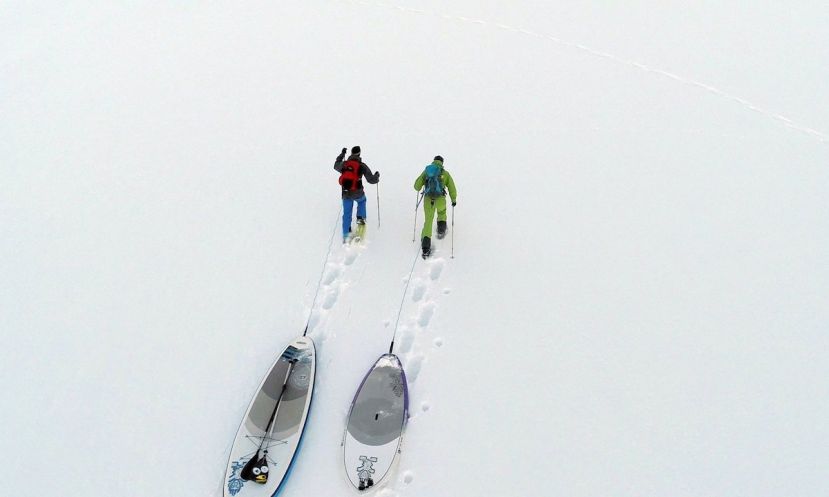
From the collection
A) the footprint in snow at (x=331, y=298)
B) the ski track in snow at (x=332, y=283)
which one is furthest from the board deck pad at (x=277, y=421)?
the footprint in snow at (x=331, y=298)

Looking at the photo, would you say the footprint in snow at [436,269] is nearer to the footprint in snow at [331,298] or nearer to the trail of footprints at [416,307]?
the trail of footprints at [416,307]

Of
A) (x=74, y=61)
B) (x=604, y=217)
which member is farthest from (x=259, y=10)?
(x=604, y=217)

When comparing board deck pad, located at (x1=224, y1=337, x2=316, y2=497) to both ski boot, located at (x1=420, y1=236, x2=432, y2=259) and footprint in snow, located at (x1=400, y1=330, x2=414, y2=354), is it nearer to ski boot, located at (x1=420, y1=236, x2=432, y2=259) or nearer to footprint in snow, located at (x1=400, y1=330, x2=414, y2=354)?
footprint in snow, located at (x1=400, y1=330, x2=414, y2=354)

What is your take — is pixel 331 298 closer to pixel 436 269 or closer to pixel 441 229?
pixel 436 269

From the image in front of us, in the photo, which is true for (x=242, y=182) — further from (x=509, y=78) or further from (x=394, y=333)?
(x=509, y=78)

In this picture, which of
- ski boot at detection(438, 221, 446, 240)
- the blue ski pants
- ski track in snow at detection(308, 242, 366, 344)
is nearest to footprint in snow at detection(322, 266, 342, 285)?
ski track in snow at detection(308, 242, 366, 344)
